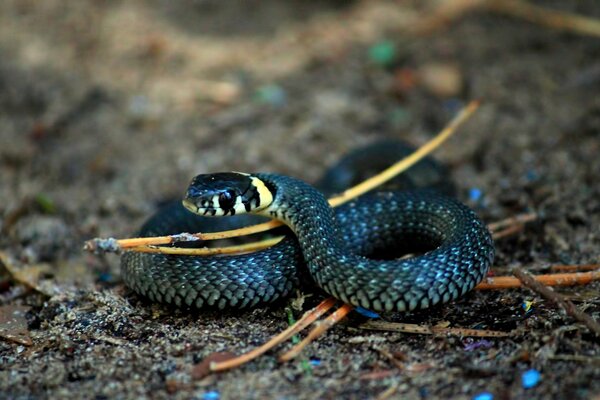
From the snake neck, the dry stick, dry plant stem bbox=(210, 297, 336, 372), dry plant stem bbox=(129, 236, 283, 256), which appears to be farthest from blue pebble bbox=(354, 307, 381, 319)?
the dry stick

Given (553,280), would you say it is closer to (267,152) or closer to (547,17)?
(267,152)

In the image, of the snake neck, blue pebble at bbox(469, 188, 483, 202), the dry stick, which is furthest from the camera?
blue pebble at bbox(469, 188, 483, 202)

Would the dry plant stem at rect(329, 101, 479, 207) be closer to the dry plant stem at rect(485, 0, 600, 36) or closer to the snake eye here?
the snake eye

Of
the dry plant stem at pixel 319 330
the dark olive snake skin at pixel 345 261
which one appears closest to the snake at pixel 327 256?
the dark olive snake skin at pixel 345 261

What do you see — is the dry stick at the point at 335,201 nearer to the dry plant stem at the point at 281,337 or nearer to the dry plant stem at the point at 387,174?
the dry plant stem at the point at 387,174

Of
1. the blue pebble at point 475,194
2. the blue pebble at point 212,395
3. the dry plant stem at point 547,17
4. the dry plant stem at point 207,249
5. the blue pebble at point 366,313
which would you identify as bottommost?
the blue pebble at point 212,395
